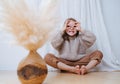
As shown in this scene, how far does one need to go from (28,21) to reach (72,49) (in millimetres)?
1027

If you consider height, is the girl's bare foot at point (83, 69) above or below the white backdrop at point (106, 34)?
below

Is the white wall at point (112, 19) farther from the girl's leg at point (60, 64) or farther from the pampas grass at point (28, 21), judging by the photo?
the pampas grass at point (28, 21)

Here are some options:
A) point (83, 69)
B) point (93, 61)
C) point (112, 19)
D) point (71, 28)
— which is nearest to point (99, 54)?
point (93, 61)

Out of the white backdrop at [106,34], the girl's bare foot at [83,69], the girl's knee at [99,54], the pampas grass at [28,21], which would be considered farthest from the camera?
the white backdrop at [106,34]

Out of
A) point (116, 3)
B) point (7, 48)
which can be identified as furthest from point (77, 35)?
point (7, 48)

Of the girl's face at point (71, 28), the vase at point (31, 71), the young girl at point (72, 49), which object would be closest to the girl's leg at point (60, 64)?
the young girl at point (72, 49)

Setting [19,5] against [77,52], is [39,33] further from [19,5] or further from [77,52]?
[77,52]

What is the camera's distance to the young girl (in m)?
2.27

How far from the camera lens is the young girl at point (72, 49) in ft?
7.43

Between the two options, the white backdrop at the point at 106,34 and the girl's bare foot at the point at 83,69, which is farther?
the white backdrop at the point at 106,34

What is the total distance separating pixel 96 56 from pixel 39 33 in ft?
3.23

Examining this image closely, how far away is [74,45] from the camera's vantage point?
236 cm

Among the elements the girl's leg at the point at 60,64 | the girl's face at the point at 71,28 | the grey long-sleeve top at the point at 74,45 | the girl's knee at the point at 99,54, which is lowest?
the girl's leg at the point at 60,64

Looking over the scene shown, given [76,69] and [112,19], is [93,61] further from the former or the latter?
[112,19]
